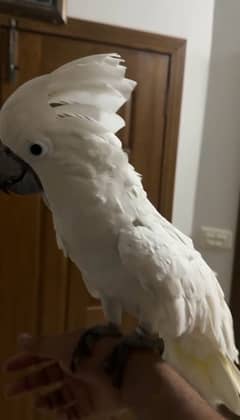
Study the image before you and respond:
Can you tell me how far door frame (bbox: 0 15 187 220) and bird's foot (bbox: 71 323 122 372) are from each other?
0.94 meters

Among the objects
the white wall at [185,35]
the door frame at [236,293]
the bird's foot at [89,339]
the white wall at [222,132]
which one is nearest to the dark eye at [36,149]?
the bird's foot at [89,339]

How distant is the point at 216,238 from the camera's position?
2.28m

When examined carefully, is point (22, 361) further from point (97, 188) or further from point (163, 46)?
point (163, 46)

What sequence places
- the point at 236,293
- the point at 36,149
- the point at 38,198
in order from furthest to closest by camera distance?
the point at 236,293
the point at 38,198
the point at 36,149

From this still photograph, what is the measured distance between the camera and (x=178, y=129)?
1.93 m

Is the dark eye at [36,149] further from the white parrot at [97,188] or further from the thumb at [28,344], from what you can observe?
the thumb at [28,344]

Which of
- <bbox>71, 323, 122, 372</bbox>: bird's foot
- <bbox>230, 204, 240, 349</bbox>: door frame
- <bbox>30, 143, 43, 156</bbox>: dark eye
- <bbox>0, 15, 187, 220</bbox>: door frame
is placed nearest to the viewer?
<bbox>30, 143, 43, 156</bbox>: dark eye

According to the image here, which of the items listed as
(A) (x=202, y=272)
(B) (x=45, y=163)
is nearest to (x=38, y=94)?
(B) (x=45, y=163)

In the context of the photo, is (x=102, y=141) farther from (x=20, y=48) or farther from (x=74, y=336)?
(x=20, y=48)

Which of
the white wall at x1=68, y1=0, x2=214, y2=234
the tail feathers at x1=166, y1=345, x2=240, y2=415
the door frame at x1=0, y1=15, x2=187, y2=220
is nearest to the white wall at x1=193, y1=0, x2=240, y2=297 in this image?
the white wall at x1=68, y1=0, x2=214, y2=234

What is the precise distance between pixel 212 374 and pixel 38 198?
2.82 ft

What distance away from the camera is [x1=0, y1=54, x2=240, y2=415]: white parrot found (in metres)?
0.90

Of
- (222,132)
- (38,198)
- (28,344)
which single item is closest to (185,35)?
(222,132)

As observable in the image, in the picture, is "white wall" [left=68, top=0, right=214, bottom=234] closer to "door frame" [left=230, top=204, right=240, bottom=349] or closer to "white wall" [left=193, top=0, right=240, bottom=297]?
"white wall" [left=193, top=0, right=240, bottom=297]
